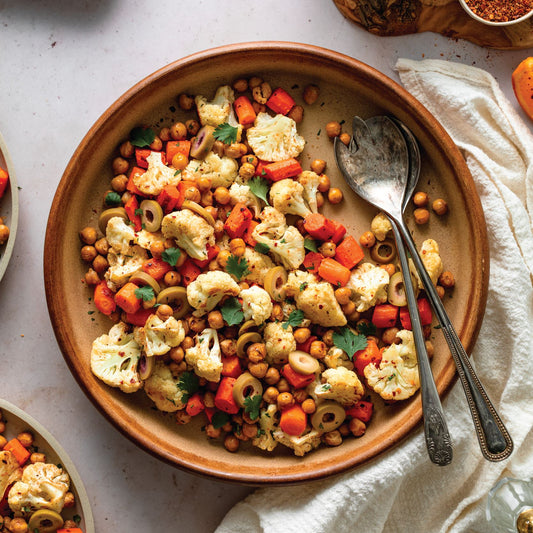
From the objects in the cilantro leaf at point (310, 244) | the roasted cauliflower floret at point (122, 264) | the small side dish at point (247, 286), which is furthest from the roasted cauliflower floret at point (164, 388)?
the cilantro leaf at point (310, 244)

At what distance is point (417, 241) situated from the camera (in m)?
3.95

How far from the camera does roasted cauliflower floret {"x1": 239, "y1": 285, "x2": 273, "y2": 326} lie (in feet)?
11.9

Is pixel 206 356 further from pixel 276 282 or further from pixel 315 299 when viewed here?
pixel 315 299

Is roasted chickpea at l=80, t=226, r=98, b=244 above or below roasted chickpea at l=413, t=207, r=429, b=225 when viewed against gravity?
below

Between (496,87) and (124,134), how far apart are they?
246 centimetres

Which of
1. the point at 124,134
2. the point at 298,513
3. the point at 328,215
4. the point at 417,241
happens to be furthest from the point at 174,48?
the point at 298,513

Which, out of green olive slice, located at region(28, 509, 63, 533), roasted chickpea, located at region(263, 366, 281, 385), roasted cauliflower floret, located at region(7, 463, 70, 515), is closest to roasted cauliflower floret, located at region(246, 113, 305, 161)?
roasted chickpea, located at region(263, 366, 281, 385)

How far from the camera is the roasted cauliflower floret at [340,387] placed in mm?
3646

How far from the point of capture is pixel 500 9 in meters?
4.02

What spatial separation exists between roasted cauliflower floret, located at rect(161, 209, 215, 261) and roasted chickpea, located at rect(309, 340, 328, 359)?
854 mm

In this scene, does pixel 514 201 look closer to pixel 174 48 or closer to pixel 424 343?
pixel 424 343

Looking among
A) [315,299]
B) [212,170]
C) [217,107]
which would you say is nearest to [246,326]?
[315,299]

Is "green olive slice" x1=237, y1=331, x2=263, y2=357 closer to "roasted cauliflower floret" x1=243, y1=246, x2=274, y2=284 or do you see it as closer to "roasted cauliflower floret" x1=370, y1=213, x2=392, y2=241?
"roasted cauliflower floret" x1=243, y1=246, x2=274, y2=284

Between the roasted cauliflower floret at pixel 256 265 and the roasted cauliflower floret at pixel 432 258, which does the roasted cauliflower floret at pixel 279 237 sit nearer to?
the roasted cauliflower floret at pixel 256 265
